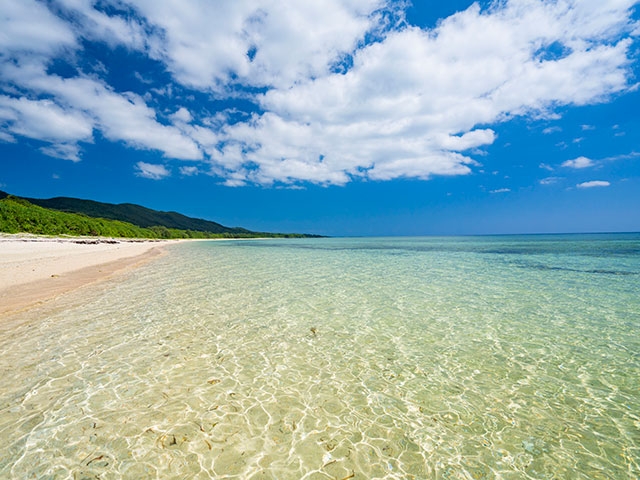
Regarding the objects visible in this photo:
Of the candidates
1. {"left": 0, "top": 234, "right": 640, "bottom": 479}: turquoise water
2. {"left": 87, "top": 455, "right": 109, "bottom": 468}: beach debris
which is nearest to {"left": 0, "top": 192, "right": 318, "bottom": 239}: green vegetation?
{"left": 0, "top": 234, "right": 640, "bottom": 479}: turquoise water

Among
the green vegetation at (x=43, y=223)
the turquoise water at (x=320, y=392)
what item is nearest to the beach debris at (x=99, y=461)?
the turquoise water at (x=320, y=392)

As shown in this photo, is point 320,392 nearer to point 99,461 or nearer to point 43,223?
point 99,461

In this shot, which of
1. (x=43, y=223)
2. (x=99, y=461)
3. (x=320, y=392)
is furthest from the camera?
(x=43, y=223)

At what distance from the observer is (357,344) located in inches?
384

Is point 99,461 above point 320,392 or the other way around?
above

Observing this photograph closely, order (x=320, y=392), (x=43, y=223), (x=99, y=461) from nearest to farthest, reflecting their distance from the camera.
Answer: (x=99, y=461) → (x=320, y=392) → (x=43, y=223)

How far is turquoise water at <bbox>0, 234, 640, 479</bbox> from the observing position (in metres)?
4.79

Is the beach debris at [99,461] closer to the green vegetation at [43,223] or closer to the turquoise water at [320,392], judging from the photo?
the turquoise water at [320,392]

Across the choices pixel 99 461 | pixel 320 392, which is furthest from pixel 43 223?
pixel 320 392

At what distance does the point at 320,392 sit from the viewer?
6910 millimetres

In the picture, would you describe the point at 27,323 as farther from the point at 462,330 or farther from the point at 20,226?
the point at 20,226

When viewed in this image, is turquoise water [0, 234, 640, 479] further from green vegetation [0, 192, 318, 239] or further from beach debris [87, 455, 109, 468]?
green vegetation [0, 192, 318, 239]

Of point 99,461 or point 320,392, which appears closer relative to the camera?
point 99,461

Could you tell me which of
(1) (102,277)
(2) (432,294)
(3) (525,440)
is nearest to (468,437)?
(3) (525,440)
